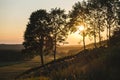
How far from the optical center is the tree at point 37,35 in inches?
3524

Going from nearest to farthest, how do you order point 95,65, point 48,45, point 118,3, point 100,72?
point 100,72 < point 95,65 < point 118,3 < point 48,45

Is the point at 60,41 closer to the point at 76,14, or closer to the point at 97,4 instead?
the point at 76,14

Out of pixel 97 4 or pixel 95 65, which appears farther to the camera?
pixel 97 4

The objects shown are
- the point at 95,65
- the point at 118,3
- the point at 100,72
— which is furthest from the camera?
the point at 118,3

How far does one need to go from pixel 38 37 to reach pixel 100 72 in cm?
7475

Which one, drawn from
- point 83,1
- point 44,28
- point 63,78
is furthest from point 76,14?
point 63,78

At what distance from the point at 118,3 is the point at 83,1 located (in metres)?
9.02

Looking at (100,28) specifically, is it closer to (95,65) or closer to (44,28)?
(44,28)

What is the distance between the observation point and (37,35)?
298 ft

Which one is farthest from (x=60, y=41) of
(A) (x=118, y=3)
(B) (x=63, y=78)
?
(B) (x=63, y=78)

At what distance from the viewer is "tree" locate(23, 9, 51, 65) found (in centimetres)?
8950

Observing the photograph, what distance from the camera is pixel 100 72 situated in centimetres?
1667

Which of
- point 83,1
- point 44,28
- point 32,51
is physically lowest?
point 32,51

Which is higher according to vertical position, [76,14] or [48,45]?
[76,14]
